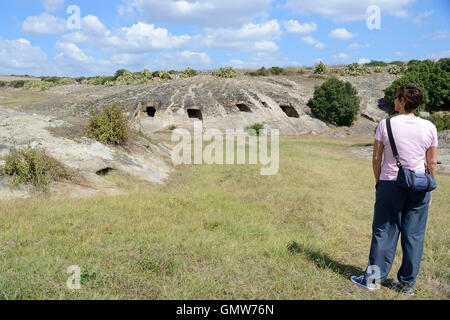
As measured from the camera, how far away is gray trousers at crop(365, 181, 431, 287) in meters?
3.40

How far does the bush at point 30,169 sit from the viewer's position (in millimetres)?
7340

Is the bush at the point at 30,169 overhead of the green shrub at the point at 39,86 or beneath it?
beneath

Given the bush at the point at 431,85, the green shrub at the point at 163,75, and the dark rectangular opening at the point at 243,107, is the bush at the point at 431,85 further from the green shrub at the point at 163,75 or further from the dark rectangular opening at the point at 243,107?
the green shrub at the point at 163,75

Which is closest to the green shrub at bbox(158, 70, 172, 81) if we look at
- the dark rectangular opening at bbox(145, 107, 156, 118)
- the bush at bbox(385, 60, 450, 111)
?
the dark rectangular opening at bbox(145, 107, 156, 118)

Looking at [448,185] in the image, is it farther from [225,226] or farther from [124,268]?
[124,268]

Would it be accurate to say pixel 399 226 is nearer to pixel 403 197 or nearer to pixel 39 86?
pixel 403 197

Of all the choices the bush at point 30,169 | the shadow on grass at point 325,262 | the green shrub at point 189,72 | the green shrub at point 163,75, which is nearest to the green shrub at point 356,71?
the green shrub at point 189,72

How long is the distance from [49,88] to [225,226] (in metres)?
56.5

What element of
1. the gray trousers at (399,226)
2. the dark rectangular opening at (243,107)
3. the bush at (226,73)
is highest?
the bush at (226,73)

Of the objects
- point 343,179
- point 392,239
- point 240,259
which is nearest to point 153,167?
point 343,179

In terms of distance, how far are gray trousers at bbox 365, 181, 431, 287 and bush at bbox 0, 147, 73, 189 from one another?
687 cm

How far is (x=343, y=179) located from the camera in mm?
10625

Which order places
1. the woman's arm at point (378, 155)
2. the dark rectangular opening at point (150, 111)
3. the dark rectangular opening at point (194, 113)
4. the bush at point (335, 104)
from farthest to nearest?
1. the dark rectangular opening at point (150, 111)
2. the bush at point (335, 104)
3. the dark rectangular opening at point (194, 113)
4. the woman's arm at point (378, 155)

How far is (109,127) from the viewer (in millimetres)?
11562
